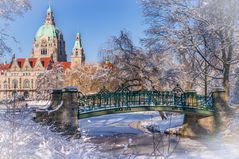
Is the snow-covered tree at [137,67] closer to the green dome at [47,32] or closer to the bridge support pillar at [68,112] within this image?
the bridge support pillar at [68,112]

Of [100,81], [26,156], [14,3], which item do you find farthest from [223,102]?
[100,81]

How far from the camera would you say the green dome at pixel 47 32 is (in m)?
139

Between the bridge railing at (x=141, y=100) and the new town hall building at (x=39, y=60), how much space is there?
3042 inches

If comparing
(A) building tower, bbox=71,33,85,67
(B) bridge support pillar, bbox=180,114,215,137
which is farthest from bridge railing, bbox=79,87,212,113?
(A) building tower, bbox=71,33,85,67

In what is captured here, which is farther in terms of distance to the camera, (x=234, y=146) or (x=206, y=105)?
(x=206, y=105)

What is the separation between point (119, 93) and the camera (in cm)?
1952

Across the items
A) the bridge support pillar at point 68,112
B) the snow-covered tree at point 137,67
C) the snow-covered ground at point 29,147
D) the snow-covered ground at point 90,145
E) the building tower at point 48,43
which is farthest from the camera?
the building tower at point 48,43

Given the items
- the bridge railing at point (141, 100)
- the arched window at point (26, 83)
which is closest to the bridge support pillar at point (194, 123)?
the bridge railing at point (141, 100)

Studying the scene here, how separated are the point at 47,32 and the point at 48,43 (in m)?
6.13

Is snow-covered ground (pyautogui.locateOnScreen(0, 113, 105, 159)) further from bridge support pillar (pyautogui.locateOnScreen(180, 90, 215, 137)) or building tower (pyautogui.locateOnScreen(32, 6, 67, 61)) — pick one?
building tower (pyautogui.locateOnScreen(32, 6, 67, 61))

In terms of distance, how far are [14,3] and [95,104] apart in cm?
644

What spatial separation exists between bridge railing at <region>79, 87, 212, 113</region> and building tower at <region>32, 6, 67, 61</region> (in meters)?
118

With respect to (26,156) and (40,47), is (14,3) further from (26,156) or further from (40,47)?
(40,47)

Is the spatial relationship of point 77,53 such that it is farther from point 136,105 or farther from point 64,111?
point 64,111
